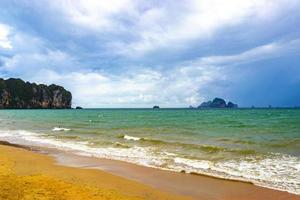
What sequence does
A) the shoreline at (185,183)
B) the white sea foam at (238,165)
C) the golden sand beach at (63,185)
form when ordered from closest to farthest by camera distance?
the golden sand beach at (63,185) → the shoreline at (185,183) → the white sea foam at (238,165)

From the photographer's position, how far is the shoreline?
11469 millimetres

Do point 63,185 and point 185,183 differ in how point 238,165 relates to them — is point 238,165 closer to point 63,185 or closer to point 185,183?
point 185,183

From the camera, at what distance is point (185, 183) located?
43.1ft

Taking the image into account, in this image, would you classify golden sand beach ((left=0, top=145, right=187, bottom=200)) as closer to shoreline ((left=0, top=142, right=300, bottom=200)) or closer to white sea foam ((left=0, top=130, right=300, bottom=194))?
shoreline ((left=0, top=142, right=300, bottom=200))

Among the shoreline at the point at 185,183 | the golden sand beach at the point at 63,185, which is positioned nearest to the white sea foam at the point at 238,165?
the shoreline at the point at 185,183

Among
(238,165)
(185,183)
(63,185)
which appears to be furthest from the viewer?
(238,165)

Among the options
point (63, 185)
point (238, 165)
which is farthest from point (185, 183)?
point (238, 165)

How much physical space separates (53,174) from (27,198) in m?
4.46

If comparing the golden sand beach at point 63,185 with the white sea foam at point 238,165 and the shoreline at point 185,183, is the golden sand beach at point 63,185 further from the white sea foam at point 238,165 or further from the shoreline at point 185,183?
the white sea foam at point 238,165

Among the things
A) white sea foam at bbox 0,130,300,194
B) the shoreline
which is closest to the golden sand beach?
the shoreline

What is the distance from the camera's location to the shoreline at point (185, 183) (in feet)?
37.6

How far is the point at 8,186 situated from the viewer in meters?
10.7

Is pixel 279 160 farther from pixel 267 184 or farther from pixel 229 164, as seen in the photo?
pixel 267 184

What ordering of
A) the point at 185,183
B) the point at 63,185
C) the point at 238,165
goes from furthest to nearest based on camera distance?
the point at 238,165
the point at 185,183
the point at 63,185
